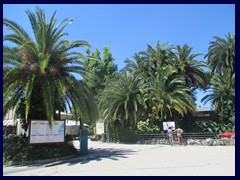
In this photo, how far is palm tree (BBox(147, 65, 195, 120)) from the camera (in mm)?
29531

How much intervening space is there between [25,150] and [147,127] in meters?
17.2

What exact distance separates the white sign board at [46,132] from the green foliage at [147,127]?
1451 cm

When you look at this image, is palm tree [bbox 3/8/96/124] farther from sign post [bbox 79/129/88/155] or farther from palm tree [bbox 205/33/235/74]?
palm tree [bbox 205/33/235/74]

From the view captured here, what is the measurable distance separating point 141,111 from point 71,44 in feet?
46.8

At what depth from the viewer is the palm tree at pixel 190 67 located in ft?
118

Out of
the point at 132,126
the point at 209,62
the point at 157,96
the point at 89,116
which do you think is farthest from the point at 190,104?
the point at 89,116

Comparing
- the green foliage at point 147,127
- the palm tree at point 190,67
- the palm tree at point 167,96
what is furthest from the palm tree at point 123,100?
the palm tree at point 190,67

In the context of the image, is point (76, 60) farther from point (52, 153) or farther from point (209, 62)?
point (209, 62)

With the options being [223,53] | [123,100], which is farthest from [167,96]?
[223,53]

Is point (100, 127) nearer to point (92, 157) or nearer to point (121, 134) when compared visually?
point (121, 134)

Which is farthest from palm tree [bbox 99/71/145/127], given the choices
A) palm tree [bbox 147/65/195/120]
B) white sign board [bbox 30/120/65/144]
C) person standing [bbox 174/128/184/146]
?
white sign board [bbox 30/120/65/144]

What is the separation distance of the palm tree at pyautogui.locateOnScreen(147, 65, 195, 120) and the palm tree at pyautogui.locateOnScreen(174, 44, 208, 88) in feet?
12.3

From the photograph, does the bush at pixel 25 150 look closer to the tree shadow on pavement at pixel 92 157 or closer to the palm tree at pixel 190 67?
the tree shadow on pavement at pixel 92 157

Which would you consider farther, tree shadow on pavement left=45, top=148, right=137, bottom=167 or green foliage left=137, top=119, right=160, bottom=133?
green foliage left=137, top=119, right=160, bottom=133
